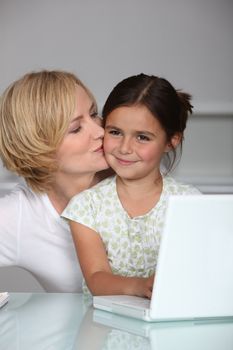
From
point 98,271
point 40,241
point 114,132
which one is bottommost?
point 40,241

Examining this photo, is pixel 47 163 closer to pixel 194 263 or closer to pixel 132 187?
pixel 132 187

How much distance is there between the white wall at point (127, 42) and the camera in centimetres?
358

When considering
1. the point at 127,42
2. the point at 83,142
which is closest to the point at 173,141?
the point at 83,142

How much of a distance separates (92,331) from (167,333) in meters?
0.13

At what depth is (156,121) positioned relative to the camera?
1970mm

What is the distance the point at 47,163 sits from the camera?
2.10m

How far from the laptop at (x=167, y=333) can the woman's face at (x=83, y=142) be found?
0.57 meters

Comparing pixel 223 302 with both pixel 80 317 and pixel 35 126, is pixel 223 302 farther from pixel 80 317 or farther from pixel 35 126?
pixel 35 126

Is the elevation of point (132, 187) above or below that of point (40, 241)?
above

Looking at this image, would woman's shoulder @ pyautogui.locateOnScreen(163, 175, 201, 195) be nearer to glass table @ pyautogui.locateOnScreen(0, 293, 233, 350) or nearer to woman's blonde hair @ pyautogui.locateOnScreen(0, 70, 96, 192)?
woman's blonde hair @ pyautogui.locateOnScreen(0, 70, 96, 192)

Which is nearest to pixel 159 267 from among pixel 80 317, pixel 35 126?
pixel 80 317

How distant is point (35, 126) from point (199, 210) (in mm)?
788

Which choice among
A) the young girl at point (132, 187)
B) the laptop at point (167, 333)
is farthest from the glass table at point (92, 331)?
the young girl at point (132, 187)

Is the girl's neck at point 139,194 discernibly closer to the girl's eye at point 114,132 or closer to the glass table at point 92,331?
the girl's eye at point 114,132
